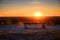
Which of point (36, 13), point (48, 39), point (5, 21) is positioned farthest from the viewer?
point (5, 21)

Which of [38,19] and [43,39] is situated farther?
[38,19]

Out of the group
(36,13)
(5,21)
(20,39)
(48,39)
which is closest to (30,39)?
(20,39)

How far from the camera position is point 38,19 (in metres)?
5.25

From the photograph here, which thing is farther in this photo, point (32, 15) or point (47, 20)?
point (47, 20)

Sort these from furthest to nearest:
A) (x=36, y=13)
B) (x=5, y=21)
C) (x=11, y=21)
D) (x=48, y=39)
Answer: (x=11, y=21)
(x=5, y=21)
(x=36, y=13)
(x=48, y=39)

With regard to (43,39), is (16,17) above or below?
above

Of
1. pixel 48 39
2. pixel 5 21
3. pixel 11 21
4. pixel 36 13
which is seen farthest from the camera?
pixel 11 21

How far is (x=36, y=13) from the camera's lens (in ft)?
15.1

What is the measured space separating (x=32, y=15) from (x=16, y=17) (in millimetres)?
741

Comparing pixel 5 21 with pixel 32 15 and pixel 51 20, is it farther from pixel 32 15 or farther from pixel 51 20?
pixel 51 20

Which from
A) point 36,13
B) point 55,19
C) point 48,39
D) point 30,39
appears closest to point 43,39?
point 48,39

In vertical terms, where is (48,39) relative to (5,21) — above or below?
below

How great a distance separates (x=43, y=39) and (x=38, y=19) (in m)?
2.75

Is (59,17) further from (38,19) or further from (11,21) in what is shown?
(11,21)
